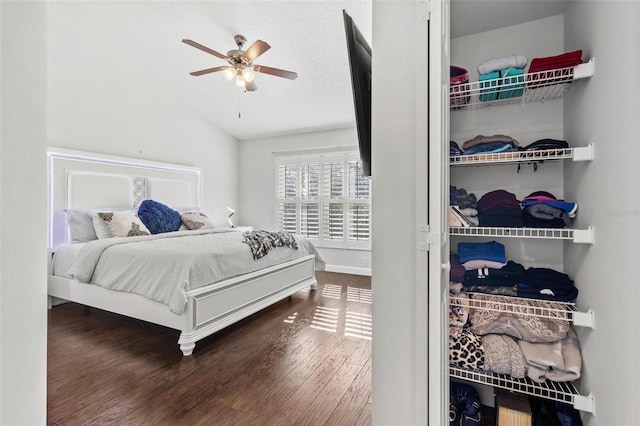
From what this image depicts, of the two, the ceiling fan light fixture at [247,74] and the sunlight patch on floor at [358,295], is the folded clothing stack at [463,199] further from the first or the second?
the ceiling fan light fixture at [247,74]

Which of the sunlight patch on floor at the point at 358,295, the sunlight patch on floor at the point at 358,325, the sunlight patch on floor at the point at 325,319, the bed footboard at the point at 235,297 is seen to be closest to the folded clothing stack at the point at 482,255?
the sunlight patch on floor at the point at 358,325

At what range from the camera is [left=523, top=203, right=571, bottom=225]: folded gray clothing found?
135cm

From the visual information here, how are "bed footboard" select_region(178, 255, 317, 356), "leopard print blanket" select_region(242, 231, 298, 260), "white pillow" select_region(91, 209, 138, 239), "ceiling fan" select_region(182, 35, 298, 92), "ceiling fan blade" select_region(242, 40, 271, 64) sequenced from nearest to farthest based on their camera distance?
1. "bed footboard" select_region(178, 255, 317, 356)
2. "ceiling fan blade" select_region(242, 40, 271, 64)
3. "ceiling fan" select_region(182, 35, 298, 92)
4. "leopard print blanket" select_region(242, 231, 298, 260)
5. "white pillow" select_region(91, 209, 138, 239)

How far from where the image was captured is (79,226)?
3346 millimetres

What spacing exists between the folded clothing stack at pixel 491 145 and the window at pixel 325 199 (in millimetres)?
3171

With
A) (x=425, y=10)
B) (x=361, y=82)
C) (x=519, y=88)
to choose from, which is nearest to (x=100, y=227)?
(x=361, y=82)

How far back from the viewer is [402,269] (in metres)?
1.03

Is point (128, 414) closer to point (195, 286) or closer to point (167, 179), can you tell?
point (195, 286)

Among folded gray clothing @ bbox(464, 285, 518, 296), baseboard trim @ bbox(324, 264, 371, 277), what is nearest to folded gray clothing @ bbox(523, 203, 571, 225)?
folded gray clothing @ bbox(464, 285, 518, 296)

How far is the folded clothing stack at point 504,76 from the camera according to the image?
4.52ft

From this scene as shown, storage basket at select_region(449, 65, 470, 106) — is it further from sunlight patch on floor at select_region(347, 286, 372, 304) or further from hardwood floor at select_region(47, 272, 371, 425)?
sunlight patch on floor at select_region(347, 286, 372, 304)

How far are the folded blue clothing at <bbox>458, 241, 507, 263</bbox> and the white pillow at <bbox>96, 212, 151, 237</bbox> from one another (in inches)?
132

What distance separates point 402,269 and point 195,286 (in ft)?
5.91

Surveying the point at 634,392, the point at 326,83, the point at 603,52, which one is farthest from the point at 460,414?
the point at 326,83
